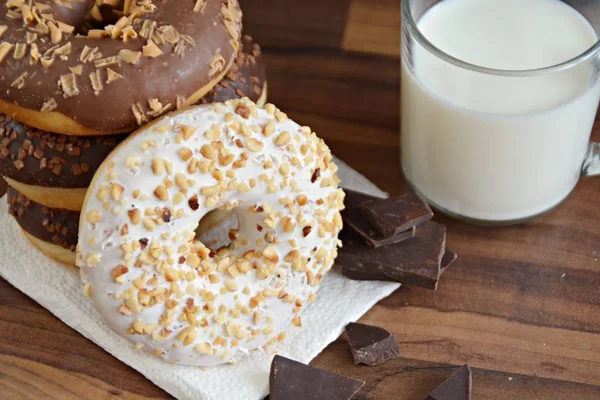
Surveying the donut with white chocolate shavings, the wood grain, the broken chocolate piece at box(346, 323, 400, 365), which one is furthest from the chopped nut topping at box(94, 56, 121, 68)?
the wood grain

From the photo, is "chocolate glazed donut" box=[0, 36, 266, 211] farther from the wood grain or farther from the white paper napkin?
the wood grain

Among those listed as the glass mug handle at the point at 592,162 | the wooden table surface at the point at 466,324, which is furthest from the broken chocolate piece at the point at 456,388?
the glass mug handle at the point at 592,162

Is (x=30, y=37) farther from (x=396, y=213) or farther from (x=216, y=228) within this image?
(x=396, y=213)

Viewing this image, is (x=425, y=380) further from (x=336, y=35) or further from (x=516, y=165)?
(x=336, y=35)

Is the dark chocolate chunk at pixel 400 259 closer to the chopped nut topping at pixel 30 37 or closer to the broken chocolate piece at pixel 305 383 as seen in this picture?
the broken chocolate piece at pixel 305 383

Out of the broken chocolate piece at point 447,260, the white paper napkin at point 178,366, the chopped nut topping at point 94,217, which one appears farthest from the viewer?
the broken chocolate piece at point 447,260

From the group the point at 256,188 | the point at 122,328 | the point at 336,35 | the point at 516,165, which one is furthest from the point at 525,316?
the point at 336,35

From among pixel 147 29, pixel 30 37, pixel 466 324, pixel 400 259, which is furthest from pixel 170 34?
pixel 466 324
